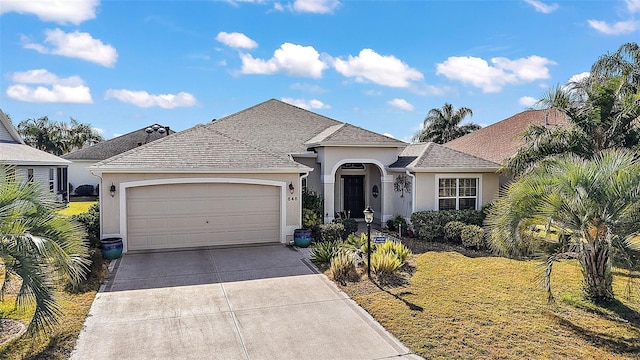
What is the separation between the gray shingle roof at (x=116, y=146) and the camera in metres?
30.5

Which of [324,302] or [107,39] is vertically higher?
[107,39]

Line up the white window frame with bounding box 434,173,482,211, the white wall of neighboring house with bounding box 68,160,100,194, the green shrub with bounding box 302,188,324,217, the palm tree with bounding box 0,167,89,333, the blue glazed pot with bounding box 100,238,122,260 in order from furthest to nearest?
the white wall of neighboring house with bounding box 68,160,100,194
the white window frame with bounding box 434,173,482,211
the green shrub with bounding box 302,188,324,217
the blue glazed pot with bounding box 100,238,122,260
the palm tree with bounding box 0,167,89,333

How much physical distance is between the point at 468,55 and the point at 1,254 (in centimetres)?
2233

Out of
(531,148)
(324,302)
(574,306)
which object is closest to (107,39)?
(324,302)

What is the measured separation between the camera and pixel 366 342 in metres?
6.55

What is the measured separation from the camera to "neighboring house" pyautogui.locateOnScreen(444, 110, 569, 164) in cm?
2138

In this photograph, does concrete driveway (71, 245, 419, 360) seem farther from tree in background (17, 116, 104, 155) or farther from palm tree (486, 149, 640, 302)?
tree in background (17, 116, 104, 155)

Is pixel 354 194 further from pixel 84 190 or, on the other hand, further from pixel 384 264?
pixel 84 190

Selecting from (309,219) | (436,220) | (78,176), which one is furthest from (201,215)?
(78,176)

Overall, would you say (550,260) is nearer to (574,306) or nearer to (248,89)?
(574,306)

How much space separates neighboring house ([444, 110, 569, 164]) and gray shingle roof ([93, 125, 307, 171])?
13574 mm

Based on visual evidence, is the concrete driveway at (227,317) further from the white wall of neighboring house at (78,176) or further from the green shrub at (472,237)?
the white wall of neighboring house at (78,176)

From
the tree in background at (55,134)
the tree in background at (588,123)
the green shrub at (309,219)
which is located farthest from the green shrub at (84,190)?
the tree in background at (588,123)

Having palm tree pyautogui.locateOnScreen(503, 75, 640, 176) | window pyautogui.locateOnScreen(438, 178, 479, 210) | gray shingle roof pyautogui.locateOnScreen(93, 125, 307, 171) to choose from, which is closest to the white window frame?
window pyautogui.locateOnScreen(438, 178, 479, 210)
